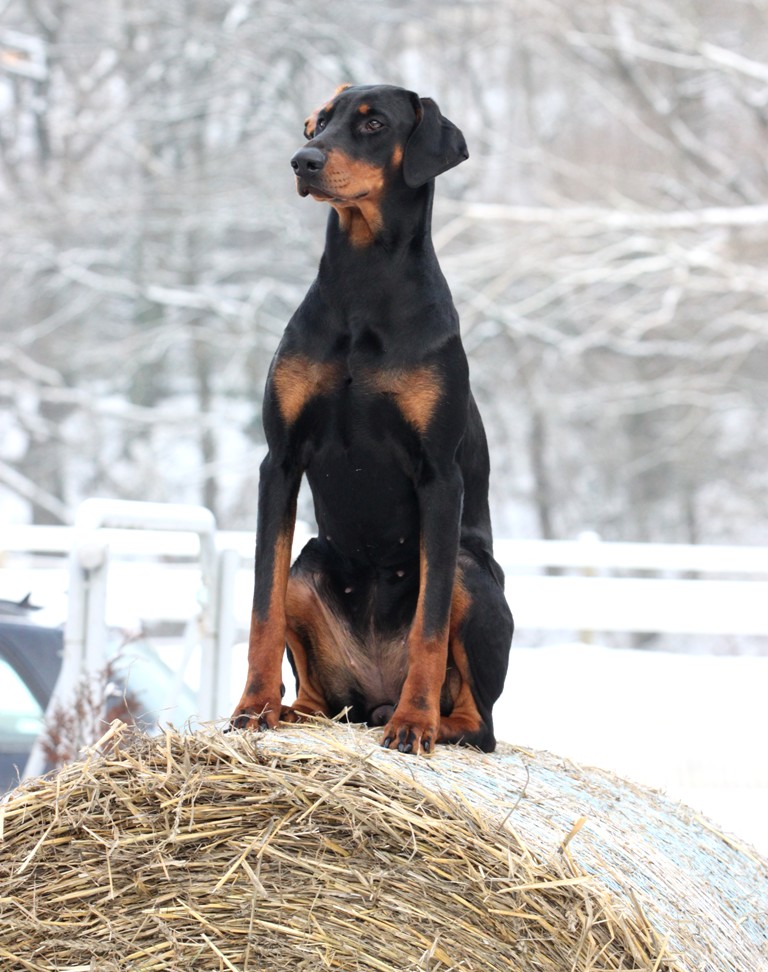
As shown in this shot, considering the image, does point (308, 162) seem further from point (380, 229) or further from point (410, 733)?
Result: point (410, 733)

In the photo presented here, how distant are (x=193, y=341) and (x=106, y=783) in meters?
15.8

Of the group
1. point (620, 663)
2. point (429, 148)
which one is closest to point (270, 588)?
point (429, 148)

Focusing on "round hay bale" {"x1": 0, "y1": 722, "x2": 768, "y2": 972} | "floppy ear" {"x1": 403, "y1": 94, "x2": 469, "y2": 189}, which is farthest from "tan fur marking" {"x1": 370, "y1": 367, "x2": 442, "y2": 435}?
"round hay bale" {"x1": 0, "y1": 722, "x2": 768, "y2": 972}

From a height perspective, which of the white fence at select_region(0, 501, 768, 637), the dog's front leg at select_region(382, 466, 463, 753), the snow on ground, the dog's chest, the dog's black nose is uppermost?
the dog's black nose

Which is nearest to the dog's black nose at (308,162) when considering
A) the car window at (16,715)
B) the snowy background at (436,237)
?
the car window at (16,715)

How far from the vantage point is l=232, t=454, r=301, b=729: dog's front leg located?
277 cm

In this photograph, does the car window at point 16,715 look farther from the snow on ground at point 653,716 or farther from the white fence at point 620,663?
the snow on ground at point 653,716

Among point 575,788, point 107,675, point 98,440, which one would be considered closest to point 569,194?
point 98,440

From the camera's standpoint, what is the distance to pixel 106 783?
7.76 ft

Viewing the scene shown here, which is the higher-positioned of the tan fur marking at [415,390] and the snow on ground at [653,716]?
the tan fur marking at [415,390]

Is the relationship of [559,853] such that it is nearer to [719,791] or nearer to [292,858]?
[292,858]

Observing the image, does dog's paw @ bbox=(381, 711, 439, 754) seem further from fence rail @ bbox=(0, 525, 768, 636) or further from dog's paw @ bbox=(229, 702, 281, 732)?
fence rail @ bbox=(0, 525, 768, 636)

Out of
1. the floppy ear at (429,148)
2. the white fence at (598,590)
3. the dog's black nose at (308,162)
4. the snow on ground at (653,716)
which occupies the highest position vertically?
the floppy ear at (429,148)

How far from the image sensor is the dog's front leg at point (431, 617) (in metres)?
2.68
